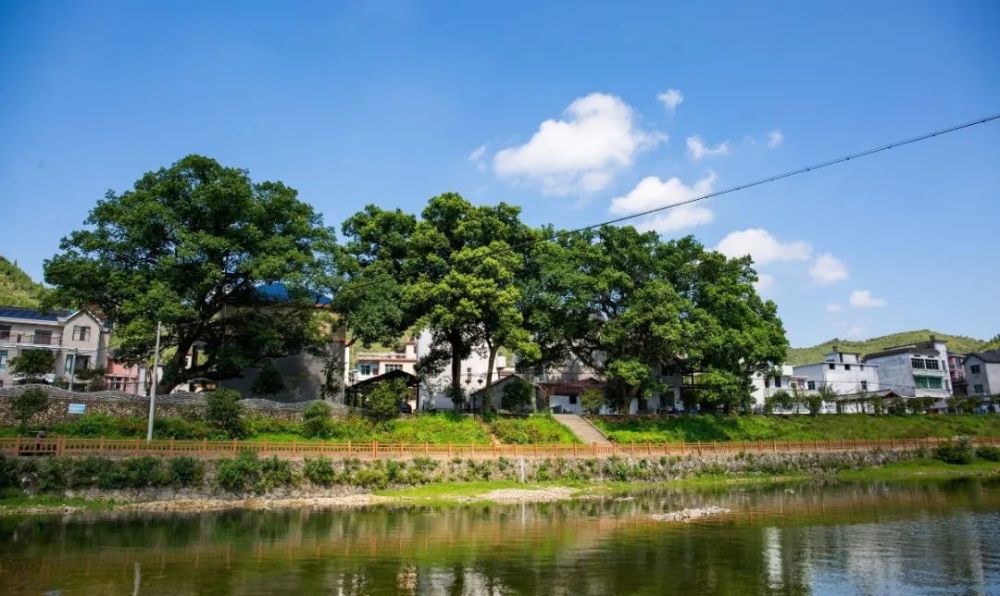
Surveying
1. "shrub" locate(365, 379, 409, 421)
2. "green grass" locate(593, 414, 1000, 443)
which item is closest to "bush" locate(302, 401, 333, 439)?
"shrub" locate(365, 379, 409, 421)

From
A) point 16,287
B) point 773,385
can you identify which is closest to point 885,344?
point 773,385

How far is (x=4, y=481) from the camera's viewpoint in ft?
85.7

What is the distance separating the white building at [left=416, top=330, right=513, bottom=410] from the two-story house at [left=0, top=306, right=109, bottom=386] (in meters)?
27.6

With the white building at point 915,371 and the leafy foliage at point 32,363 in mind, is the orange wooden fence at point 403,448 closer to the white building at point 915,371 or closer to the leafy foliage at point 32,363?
the leafy foliage at point 32,363

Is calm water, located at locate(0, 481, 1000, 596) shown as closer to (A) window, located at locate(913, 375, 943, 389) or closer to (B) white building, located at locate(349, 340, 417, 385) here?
(A) window, located at locate(913, 375, 943, 389)

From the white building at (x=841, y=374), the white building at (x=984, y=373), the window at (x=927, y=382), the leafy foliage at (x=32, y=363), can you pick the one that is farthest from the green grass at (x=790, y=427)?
the leafy foliage at (x=32, y=363)

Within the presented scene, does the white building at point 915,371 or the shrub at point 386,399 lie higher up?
the white building at point 915,371

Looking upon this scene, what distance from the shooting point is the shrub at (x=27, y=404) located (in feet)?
101

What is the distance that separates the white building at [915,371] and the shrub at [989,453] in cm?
2757

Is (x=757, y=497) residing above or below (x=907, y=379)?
below

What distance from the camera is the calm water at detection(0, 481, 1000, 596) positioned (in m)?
14.7

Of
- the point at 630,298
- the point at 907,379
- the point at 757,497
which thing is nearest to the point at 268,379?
the point at 630,298

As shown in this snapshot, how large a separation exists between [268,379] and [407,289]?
10.7 metres

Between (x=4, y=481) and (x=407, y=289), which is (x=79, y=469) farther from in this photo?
(x=407, y=289)
